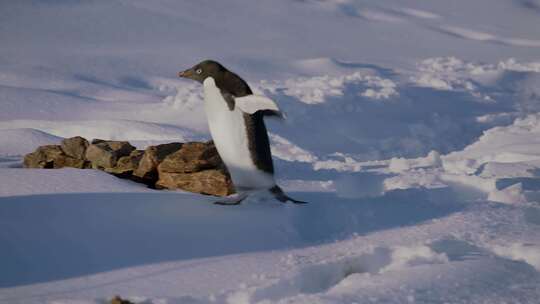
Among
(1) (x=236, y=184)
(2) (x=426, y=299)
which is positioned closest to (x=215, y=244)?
(1) (x=236, y=184)

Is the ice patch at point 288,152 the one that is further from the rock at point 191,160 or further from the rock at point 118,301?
the rock at point 118,301

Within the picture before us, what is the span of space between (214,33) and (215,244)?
12691 millimetres

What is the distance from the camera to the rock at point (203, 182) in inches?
133

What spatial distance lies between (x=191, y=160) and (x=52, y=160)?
1.00 m

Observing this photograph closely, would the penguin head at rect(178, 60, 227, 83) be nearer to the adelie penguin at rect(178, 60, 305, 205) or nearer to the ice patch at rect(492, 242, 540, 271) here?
the adelie penguin at rect(178, 60, 305, 205)

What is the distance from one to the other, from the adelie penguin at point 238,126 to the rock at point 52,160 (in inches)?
42.8

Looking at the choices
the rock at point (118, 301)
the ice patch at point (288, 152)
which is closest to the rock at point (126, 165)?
the rock at point (118, 301)

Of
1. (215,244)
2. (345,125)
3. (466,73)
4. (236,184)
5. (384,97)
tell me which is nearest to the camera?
(215,244)

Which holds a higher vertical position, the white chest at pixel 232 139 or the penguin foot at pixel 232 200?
the white chest at pixel 232 139

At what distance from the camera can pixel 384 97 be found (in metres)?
9.38

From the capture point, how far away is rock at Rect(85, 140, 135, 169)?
12.1 ft

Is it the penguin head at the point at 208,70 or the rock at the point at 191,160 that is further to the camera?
the rock at the point at 191,160

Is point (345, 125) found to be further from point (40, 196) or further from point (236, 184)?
point (40, 196)

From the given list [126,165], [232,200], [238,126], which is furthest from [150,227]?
[126,165]
